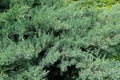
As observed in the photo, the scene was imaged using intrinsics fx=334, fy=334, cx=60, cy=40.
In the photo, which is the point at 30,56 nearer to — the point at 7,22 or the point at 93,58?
the point at 7,22

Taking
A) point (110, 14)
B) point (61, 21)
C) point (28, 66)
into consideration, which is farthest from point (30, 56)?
point (110, 14)

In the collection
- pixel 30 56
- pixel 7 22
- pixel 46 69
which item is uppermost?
pixel 7 22

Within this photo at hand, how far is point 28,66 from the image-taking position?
3178mm

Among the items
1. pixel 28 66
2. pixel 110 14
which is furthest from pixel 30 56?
pixel 110 14

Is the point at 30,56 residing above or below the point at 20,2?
below

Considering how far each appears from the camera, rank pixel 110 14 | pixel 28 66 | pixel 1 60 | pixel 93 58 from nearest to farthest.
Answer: pixel 1 60 → pixel 28 66 → pixel 93 58 → pixel 110 14

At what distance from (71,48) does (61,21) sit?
337mm

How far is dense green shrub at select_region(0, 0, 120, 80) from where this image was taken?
3111mm

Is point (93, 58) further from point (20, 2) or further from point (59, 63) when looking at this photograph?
point (20, 2)

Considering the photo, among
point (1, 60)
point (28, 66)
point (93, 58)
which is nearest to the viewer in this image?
point (1, 60)

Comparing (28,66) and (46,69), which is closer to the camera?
(28,66)

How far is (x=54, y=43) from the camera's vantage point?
11.1ft

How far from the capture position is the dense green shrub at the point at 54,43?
10.2 ft

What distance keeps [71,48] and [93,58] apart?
25 cm
